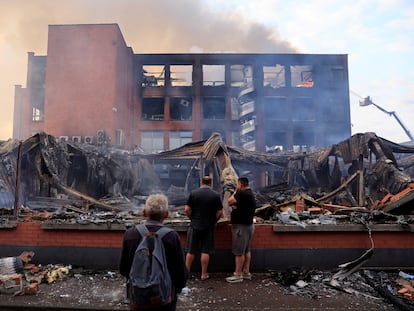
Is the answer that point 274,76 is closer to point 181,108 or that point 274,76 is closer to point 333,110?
point 333,110

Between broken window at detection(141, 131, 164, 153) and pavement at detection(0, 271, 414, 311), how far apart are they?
27.1m

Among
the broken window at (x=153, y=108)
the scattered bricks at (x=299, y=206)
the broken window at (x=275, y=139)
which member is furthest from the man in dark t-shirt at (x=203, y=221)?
the broken window at (x=153, y=108)

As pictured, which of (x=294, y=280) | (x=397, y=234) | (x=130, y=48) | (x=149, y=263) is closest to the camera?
(x=149, y=263)

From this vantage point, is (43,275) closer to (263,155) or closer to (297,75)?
(263,155)

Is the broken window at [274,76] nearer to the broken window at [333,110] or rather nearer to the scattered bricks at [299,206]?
the broken window at [333,110]

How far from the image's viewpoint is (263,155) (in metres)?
14.8

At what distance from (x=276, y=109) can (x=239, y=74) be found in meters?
5.24

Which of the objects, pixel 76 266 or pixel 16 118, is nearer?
pixel 76 266

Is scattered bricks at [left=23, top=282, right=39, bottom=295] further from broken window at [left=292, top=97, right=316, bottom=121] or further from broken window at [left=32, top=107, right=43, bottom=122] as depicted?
broken window at [left=32, top=107, right=43, bottom=122]

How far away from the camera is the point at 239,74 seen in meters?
34.5

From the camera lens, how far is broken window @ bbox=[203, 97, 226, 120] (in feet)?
111

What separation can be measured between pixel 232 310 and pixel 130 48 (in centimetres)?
3204

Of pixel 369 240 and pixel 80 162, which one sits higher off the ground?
pixel 80 162

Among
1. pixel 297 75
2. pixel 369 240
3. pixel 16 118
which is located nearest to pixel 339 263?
pixel 369 240
